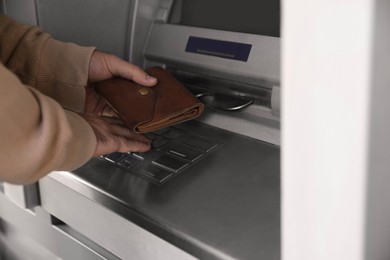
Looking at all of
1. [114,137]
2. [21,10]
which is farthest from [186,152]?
[21,10]

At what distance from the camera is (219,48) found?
1.19 meters

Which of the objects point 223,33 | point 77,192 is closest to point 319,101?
point 77,192

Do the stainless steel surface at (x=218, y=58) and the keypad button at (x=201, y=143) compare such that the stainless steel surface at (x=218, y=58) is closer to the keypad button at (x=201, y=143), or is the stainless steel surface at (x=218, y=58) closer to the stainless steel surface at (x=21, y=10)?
the keypad button at (x=201, y=143)

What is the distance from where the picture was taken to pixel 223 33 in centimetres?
119

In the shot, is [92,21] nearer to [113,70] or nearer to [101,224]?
[113,70]

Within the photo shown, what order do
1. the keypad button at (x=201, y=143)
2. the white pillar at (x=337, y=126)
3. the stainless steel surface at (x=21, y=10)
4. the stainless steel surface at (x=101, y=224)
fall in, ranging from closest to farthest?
the white pillar at (x=337, y=126) → the stainless steel surface at (x=101, y=224) → the keypad button at (x=201, y=143) → the stainless steel surface at (x=21, y=10)

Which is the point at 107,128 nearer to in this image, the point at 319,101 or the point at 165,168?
the point at 165,168

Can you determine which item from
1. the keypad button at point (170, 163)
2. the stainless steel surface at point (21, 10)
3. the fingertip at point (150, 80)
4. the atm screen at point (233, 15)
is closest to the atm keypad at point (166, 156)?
the keypad button at point (170, 163)

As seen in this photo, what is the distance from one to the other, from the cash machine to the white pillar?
24cm

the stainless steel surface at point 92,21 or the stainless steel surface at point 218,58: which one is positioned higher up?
the stainless steel surface at point 92,21

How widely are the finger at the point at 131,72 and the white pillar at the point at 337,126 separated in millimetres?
643

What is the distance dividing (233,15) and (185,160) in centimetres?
39

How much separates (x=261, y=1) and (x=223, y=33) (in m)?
0.11

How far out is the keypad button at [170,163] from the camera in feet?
3.25
